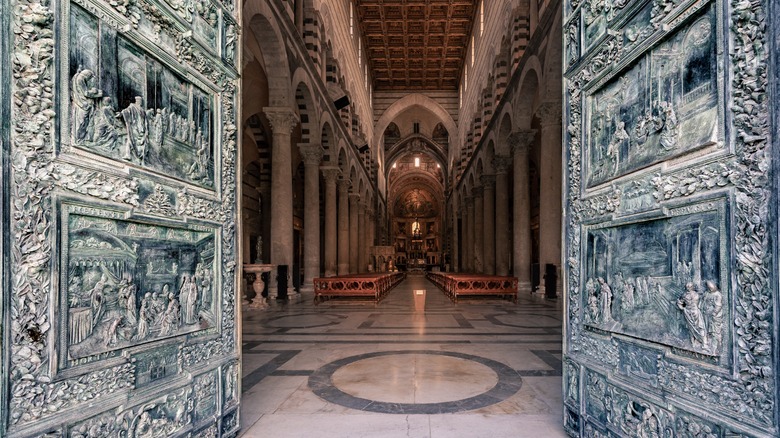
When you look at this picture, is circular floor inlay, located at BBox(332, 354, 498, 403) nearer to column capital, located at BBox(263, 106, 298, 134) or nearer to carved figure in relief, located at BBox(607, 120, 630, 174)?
carved figure in relief, located at BBox(607, 120, 630, 174)

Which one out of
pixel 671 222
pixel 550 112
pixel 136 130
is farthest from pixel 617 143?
pixel 550 112

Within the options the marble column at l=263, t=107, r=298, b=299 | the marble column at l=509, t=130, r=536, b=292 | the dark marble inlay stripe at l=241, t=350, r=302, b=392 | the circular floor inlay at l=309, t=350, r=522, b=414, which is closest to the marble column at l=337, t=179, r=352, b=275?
the marble column at l=509, t=130, r=536, b=292

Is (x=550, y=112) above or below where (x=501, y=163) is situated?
above

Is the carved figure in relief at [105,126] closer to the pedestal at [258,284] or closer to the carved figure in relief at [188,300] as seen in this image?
the carved figure in relief at [188,300]

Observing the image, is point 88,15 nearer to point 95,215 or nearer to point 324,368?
point 95,215

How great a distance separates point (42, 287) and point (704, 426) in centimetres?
340

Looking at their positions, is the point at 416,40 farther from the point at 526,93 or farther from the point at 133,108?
the point at 133,108

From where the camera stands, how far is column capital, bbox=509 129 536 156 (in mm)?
17219

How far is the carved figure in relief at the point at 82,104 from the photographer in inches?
89.0

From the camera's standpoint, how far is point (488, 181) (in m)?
24.5

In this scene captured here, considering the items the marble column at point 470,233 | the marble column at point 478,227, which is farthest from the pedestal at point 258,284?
the marble column at point 470,233

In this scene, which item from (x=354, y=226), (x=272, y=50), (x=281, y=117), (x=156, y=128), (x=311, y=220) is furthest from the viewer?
(x=354, y=226)

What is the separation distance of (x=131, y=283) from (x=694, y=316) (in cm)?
320

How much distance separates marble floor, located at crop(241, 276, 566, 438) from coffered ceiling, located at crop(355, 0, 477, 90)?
79.5 ft
